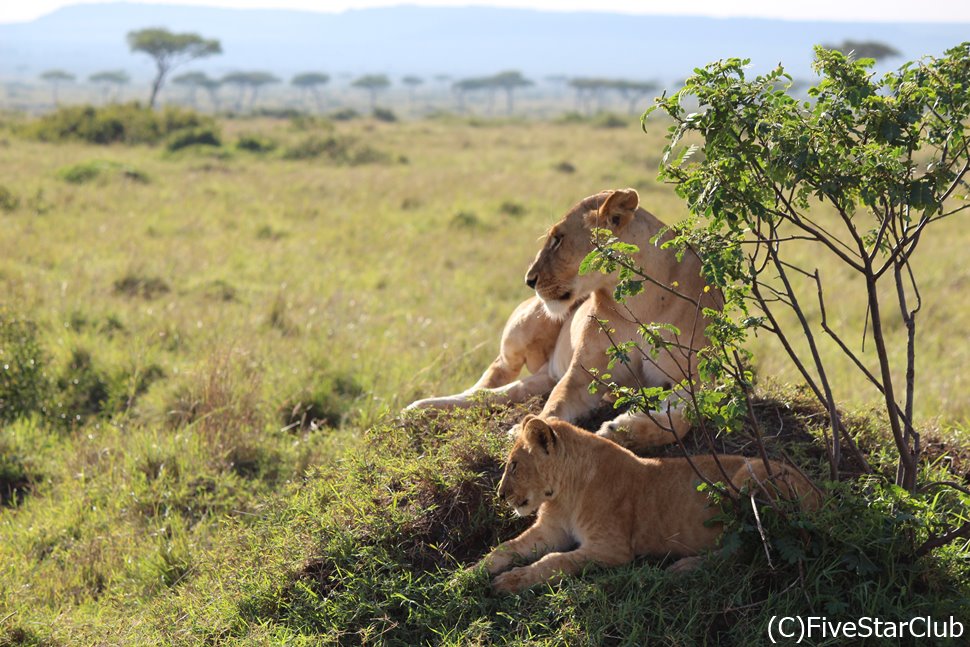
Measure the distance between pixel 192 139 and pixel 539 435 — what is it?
24042 mm

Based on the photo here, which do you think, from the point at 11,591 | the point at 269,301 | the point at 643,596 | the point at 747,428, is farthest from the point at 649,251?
the point at 269,301

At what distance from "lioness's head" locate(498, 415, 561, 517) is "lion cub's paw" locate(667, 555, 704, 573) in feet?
1.79

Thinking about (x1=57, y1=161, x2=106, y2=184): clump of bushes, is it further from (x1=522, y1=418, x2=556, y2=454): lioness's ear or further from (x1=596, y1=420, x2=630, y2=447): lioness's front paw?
(x1=522, y1=418, x2=556, y2=454): lioness's ear

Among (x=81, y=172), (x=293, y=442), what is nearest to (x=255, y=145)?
(x=81, y=172)

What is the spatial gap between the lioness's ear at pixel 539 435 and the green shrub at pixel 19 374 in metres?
4.79

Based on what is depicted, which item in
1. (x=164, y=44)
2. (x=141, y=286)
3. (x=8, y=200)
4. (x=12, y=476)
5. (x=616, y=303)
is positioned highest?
(x=164, y=44)

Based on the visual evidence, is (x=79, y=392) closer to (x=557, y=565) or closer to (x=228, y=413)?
(x=228, y=413)

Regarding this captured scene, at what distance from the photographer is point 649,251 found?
15.4ft

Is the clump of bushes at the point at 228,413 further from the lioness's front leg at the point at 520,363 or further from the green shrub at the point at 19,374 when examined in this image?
the lioness's front leg at the point at 520,363

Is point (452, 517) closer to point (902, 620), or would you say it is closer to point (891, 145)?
point (902, 620)

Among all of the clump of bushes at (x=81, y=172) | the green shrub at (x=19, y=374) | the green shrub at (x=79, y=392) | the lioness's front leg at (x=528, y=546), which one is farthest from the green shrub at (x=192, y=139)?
the lioness's front leg at (x=528, y=546)

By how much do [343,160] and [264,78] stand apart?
11943cm

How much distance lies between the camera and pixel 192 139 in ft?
85.1

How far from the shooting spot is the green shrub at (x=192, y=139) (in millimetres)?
25219
